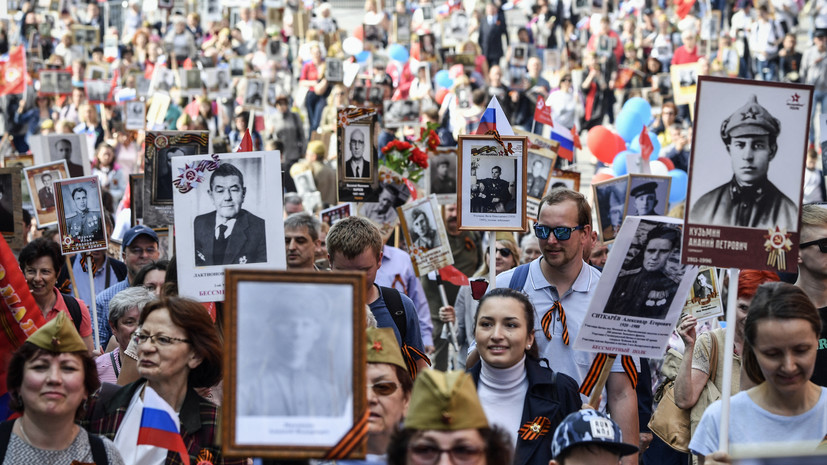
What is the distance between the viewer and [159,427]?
4.26 meters

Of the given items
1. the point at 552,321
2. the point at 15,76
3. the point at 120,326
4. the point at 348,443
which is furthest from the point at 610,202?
the point at 15,76

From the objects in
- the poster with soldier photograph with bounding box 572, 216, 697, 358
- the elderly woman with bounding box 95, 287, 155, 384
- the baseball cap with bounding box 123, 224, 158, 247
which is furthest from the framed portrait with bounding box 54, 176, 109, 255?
the poster with soldier photograph with bounding box 572, 216, 697, 358

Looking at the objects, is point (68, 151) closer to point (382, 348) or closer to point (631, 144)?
point (382, 348)

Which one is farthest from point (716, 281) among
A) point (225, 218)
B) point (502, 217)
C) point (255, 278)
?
point (255, 278)

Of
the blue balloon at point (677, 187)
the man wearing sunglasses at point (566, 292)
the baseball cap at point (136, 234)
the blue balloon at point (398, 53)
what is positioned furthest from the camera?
the blue balloon at point (398, 53)

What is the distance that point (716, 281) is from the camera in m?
6.72

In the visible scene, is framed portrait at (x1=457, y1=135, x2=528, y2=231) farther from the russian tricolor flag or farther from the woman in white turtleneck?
the russian tricolor flag

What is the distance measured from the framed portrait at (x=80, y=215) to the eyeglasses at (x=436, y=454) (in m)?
5.21

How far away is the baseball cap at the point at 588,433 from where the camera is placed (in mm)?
3986

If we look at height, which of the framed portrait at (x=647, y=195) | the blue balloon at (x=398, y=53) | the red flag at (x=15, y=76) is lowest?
the framed portrait at (x=647, y=195)

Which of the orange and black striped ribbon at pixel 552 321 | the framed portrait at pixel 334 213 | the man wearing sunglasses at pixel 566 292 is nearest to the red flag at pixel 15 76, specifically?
the framed portrait at pixel 334 213

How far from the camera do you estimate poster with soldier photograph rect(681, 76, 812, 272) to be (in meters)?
4.38

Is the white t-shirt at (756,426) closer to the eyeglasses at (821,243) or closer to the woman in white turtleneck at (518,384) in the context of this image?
the woman in white turtleneck at (518,384)

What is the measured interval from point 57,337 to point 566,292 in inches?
92.4
